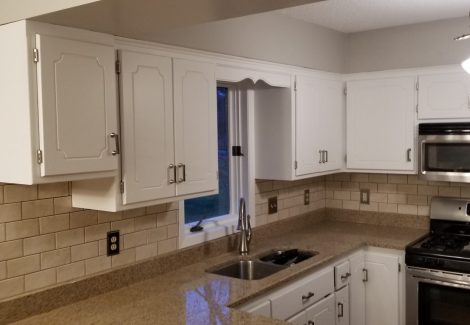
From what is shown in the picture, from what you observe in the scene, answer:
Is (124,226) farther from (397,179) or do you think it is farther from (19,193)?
(397,179)

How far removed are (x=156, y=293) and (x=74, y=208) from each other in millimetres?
565

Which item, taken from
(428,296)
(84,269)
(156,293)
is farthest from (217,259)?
(428,296)

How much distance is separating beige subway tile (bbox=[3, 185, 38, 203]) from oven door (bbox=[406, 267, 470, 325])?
2.42 metres

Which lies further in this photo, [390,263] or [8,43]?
[390,263]

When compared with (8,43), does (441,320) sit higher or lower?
lower

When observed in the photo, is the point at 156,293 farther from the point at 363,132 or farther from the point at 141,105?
the point at 363,132

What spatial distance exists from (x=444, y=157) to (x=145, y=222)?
2088 millimetres

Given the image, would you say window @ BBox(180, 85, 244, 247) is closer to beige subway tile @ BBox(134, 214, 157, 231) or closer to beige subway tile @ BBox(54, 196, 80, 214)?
beige subway tile @ BBox(134, 214, 157, 231)

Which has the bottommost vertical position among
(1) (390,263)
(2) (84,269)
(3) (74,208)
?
(1) (390,263)

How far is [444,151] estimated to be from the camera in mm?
3443

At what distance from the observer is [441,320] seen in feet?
10.6

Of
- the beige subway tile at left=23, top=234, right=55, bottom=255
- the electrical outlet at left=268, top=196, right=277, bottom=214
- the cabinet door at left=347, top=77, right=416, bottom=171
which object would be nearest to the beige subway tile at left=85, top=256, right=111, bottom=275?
the beige subway tile at left=23, top=234, right=55, bottom=255

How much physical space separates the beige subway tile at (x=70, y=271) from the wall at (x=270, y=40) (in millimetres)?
1131

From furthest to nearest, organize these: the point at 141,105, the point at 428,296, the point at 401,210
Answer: the point at 401,210
the point at 428,296
the point at 141,105
